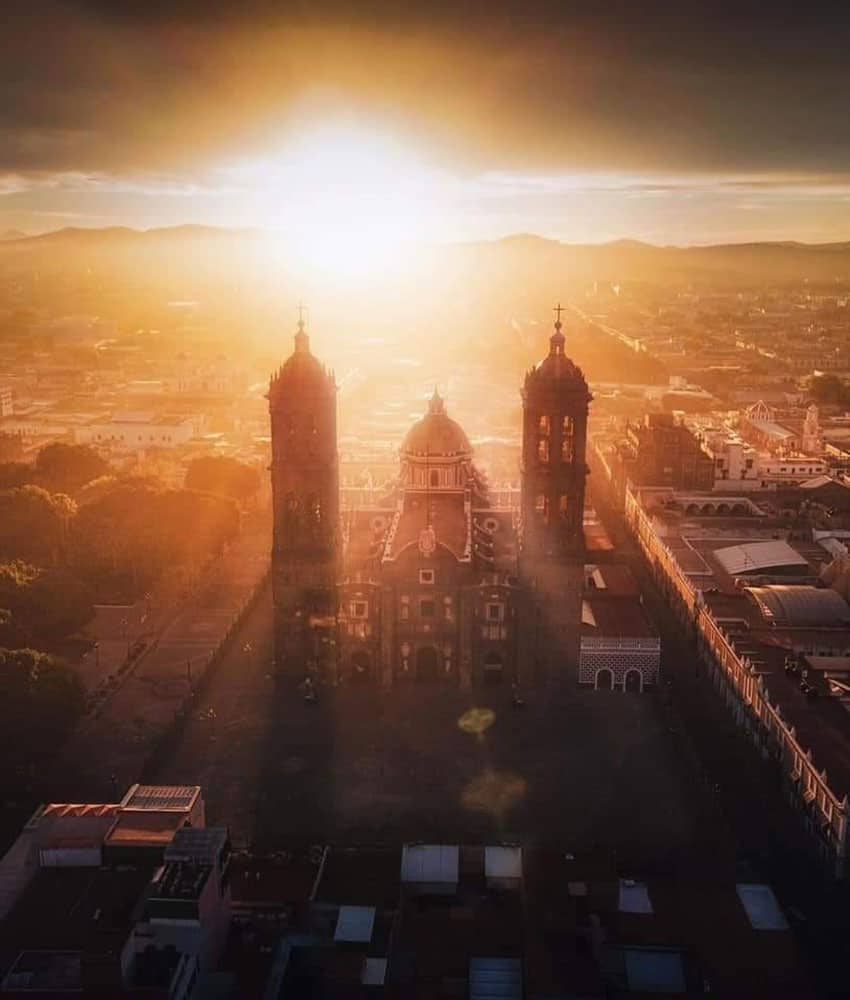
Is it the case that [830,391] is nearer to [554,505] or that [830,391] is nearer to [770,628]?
[770,628]

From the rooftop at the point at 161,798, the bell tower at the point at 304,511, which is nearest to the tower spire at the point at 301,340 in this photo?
the bell tower at the point at 304,511

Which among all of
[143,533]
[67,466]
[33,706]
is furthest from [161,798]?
[67,466]

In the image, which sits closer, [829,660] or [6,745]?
[6,745]

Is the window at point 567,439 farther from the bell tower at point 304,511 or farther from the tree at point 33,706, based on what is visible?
the tree at point 33,706

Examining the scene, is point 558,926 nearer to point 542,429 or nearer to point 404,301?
point 542,429

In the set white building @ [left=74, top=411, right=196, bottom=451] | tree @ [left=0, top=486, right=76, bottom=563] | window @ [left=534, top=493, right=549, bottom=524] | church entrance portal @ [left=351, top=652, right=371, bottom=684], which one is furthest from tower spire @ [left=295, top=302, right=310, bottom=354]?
white building @ [left=74, top=411, right=196, bottom=451]

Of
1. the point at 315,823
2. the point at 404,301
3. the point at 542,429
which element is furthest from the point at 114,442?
the point at 404,301

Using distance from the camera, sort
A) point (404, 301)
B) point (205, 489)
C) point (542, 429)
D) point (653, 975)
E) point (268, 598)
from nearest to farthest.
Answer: point (653, 975) < point (542, 429) < point (268, 598) < point (205, 489) < point (404, 301)

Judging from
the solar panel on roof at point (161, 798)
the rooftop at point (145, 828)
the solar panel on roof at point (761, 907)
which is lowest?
the solar panel on roof at point (761, 907)
